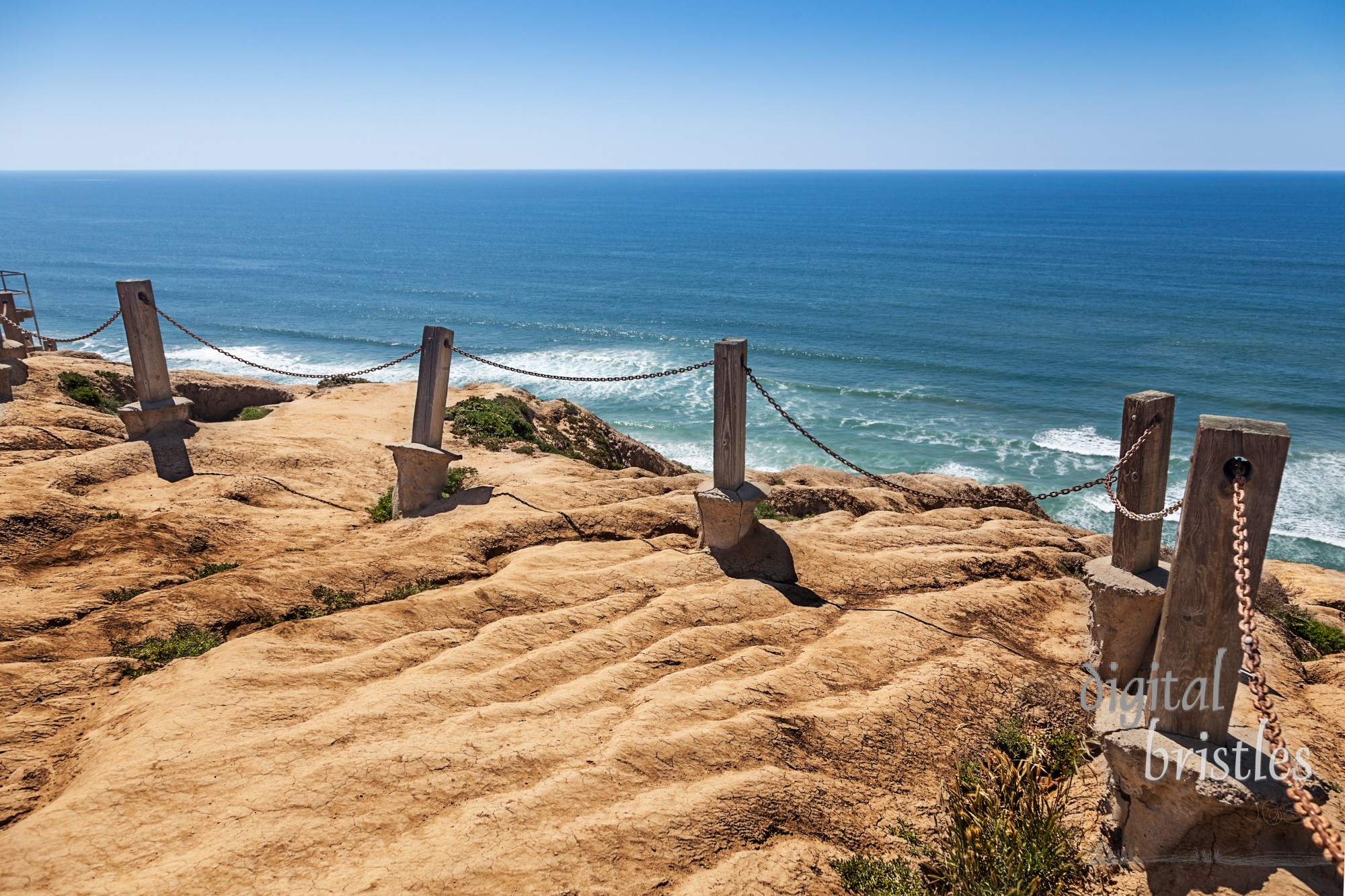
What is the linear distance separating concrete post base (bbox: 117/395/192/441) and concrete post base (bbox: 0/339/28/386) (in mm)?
4469

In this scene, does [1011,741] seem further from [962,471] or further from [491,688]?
[962,471]

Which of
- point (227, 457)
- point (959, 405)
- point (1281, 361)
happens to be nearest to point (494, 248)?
point (959, 405)

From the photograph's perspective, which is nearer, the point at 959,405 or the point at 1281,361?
the point at 959,405

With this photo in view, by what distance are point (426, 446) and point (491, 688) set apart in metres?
4.87

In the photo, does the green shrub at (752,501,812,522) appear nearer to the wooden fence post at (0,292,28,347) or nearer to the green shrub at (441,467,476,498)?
the green shrub at (441,467,476,498)

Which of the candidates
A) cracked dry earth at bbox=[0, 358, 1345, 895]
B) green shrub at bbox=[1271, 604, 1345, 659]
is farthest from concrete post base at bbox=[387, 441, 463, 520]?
green shrub at bbox=[1271, 604, 1345, 659]

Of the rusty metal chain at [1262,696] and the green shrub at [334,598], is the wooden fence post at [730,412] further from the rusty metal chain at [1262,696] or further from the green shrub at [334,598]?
the rusty metal chain at [1262,696]

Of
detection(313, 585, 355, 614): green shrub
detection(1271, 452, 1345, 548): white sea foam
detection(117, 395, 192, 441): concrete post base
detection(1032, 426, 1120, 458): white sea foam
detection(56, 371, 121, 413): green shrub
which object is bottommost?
detection(1271, 452, 1345, 548): white sea foam

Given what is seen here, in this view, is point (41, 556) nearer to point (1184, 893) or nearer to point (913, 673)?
point (913, 673)

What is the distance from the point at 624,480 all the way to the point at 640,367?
28.1 metres

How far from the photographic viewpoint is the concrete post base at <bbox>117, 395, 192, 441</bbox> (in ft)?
37.4

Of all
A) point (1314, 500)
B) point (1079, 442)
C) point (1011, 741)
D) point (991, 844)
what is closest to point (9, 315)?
point (1011, 741)

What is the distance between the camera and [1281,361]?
115 feet

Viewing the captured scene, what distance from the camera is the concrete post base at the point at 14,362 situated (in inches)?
559
